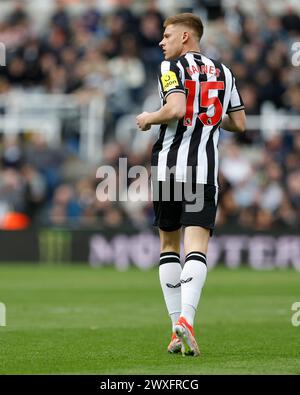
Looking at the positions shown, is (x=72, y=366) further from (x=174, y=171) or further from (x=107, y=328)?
(x=107, y=328)

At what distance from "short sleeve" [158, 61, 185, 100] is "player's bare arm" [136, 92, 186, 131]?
0.16 ft

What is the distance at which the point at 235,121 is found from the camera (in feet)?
24.8

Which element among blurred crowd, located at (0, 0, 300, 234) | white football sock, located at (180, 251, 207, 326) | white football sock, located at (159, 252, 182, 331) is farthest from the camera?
blurred crowd, located at (0, 0, 300, 234)

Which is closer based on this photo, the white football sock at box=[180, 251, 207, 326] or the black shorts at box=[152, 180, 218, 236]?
the white football sock at box=[180, 251, 207, 326]

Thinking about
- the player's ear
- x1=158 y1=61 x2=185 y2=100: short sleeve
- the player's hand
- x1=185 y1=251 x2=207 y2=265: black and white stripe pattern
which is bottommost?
x1=185 y1=251 x2=207 y2=265: black and white stripe pattern

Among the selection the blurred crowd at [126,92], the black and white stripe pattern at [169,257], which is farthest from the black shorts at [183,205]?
the blurred crowd at [126,92]

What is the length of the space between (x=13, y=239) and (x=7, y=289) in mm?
5332

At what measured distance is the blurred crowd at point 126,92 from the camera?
63.1ft

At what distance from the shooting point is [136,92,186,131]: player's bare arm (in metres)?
6.95

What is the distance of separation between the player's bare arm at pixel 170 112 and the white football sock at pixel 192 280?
90 cm

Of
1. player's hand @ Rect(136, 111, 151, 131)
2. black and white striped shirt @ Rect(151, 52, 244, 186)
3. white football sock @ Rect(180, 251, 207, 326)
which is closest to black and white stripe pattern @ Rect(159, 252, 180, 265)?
white football sock @ Rect(180, 251, 207, 326)

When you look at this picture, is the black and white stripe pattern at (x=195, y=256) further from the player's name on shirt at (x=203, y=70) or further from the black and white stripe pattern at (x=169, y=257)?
the player's name on shirt at (x=203, y=70)

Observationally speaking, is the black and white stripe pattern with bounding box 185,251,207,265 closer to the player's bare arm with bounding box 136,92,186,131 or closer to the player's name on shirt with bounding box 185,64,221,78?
the player's bare arm with bounding box 136,92,186,131

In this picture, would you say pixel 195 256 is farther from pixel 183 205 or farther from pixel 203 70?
pixel 203 70
